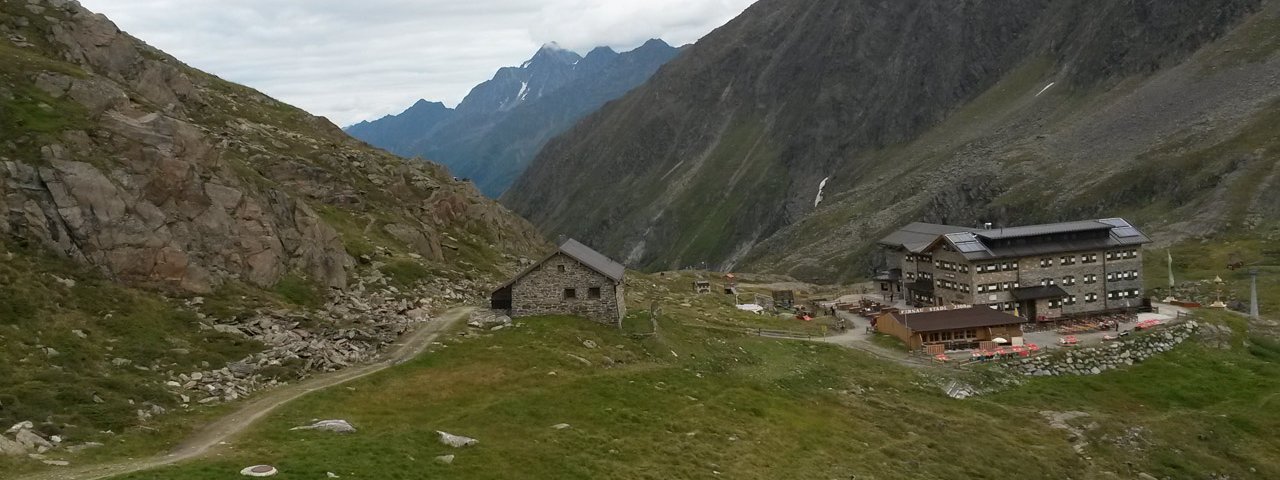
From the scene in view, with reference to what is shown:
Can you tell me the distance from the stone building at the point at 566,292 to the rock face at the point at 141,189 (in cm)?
1345

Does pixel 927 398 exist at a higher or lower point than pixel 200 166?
lower

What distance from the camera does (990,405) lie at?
61.8 meters

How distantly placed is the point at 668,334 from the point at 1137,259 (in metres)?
59.3


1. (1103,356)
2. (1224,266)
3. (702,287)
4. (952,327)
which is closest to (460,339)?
(952,327)

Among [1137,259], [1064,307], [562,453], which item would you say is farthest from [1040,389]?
[562,453]

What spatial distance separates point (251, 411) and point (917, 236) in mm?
86427

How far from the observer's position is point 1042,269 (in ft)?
297

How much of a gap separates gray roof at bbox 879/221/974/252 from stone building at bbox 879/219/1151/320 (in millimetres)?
3371

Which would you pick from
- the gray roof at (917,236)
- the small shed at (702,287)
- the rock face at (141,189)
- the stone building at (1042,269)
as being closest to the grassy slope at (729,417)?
the rock face at (141,189)

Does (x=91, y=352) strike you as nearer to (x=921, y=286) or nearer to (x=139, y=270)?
(x=139, y=270)

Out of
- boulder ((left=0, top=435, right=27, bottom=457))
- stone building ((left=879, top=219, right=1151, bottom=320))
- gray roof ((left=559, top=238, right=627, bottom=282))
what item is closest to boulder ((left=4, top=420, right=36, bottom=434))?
boulder ((left=0, top=435, right=27, bottom=457))

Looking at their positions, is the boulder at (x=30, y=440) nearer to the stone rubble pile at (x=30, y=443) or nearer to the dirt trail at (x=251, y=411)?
the stone rubble pile at (x=30, y=443)

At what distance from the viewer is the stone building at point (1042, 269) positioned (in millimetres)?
89062

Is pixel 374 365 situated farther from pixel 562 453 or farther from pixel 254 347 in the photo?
pixel 562 453
